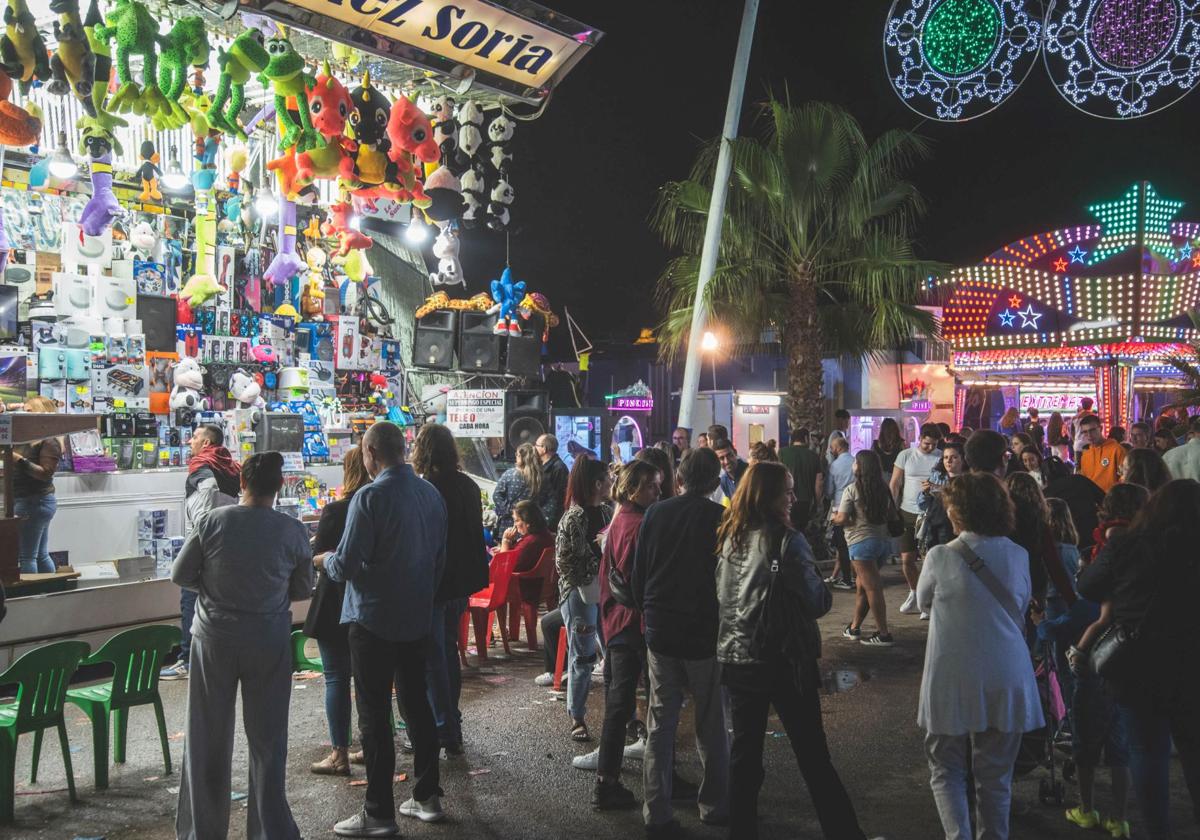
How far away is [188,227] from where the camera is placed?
1213cm

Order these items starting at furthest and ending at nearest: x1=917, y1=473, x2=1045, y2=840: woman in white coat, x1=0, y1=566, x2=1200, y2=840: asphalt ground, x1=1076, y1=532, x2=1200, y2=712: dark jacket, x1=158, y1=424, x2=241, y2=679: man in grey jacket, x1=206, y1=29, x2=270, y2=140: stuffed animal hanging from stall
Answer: x1=206, y1=29, x2=270, y2=140: stuffed animal hanging from stall < x1=158, y1=424, x2=241, y2=679: man in grey jacket < x1=0, y1=566, x2=1200, y2=840: asphalt ground < x1=1076, y1=532, x2=1200, y2=712: dark jacket < x1=917, y1=473, x2=1045, y2=840: woman in white coat

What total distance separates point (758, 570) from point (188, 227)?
987 cm

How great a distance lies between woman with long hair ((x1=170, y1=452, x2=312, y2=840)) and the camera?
432 cm

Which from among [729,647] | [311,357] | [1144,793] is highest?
[311,357]

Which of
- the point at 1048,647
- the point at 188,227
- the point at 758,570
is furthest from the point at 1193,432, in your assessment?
the point at 188,227

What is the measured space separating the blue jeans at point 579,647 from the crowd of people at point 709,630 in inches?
2.6

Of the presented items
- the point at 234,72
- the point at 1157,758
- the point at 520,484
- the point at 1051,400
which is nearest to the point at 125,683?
the point at 520,484

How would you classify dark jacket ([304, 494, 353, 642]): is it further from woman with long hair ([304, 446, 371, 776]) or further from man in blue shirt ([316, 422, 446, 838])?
man in blue shirt ([316, 422, 446, 838])

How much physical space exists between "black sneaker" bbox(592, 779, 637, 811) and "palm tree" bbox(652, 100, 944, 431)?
9377mm

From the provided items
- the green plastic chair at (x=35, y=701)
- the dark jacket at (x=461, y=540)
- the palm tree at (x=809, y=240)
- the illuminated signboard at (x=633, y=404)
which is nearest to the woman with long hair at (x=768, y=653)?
the dark jacket at (x=461, y=540)

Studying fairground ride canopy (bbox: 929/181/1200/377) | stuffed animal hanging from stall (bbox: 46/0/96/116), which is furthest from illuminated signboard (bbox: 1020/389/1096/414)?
stuffed animal hanging from stall (bbox: 46/0/96/116)

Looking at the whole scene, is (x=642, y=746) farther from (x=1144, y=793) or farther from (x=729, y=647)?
(x=1144, y=793)

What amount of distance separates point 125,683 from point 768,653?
11.5ft

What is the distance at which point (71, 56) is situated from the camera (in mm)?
7254
